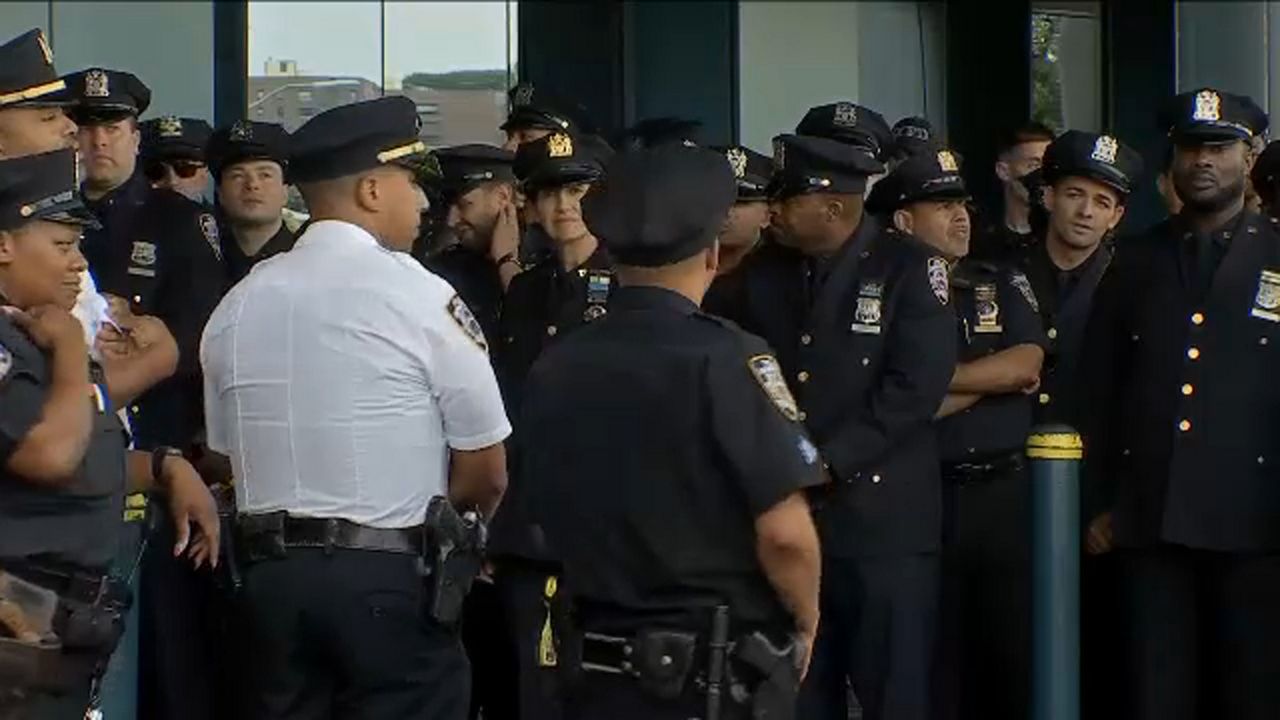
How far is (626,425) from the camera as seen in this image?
4016 mm

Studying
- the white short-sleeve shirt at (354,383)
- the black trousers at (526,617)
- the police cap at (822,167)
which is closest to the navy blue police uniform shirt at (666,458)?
the white short-sleeve shirt at (354,383)

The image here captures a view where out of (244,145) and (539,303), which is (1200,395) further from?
(244,145)

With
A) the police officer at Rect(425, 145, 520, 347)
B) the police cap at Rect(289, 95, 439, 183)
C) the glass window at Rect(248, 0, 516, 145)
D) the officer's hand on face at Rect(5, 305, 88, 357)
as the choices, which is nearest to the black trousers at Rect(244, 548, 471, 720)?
the officer's hand on face at Rect(5, 305, 88, 357)

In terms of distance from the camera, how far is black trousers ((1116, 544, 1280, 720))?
5738mm

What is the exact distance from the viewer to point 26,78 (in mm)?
4930

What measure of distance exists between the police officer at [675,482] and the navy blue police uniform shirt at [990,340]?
228 cm

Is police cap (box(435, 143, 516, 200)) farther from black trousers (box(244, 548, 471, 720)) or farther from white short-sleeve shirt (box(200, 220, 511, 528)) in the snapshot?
black trousers (box(244, 548, 471, 720))

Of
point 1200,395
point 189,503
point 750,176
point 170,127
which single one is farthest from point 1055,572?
point 170,127

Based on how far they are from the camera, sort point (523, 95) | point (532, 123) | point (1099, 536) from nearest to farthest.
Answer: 1. point (1099, 536)
2. point (532, 123)
3. point (523, 95)

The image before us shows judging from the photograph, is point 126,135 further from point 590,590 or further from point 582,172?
point 590,590

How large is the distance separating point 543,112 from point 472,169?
0.47m

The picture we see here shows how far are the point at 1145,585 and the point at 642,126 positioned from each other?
3.22 metres

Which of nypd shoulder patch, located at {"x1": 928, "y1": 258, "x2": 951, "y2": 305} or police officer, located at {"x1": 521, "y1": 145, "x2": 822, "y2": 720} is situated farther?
nypd shoulder patch, located at {"x1": 928, "y1": 258, "x2": 951, "y2": 305}

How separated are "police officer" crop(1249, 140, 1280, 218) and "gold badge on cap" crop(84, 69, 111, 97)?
351 cm
